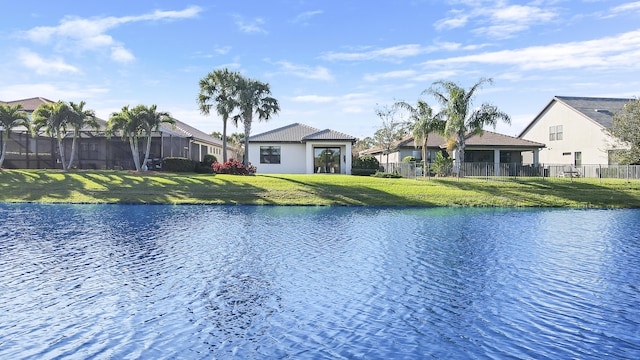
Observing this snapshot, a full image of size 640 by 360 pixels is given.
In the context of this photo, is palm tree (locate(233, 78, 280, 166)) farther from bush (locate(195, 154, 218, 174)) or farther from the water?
the water

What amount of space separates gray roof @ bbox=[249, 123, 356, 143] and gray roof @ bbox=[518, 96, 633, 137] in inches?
966

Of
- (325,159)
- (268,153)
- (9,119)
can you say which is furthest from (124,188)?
(325,159)

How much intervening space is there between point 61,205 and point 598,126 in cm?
4598

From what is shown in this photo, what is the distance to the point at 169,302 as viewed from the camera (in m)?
9.06

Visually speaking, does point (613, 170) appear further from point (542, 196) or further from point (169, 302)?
point (169, 302)

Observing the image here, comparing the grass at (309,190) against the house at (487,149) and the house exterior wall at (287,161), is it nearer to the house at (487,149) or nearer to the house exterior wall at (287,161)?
the house exterior wall at (287,161)

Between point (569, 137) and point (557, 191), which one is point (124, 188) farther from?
point (569, 137)

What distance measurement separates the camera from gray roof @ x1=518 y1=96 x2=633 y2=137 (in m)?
44.9

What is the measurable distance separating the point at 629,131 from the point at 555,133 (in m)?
13.9

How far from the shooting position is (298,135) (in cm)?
4366

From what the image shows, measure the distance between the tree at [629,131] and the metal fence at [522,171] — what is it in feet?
3.08

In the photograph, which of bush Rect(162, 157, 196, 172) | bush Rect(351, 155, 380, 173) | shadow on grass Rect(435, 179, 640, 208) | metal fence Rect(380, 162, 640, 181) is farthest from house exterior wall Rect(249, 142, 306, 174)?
shadow on grass Rect(435, 179, 640, 208)

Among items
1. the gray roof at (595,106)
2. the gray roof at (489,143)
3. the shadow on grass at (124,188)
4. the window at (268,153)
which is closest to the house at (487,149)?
the gray roof at (489,143)

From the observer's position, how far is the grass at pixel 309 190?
2959cm
